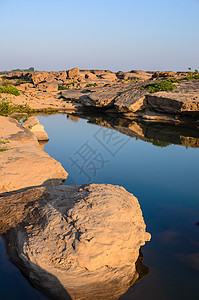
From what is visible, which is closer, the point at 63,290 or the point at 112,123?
the point at 63,290

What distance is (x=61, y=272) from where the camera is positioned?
198 inches

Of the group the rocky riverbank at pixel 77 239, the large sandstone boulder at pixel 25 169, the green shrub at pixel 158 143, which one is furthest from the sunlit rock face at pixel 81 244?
the green shrub at pixel 158 143

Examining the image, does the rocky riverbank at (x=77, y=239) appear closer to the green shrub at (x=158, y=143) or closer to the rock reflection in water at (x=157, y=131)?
the green shrub at (x=158, y=143)

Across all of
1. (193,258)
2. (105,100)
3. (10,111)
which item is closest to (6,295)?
(193,258)

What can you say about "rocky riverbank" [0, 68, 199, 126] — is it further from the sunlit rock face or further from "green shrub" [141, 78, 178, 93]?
the sunlit rock face

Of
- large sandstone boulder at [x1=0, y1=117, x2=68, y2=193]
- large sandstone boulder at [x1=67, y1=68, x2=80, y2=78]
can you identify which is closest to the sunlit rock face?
large sandstone boulder at [x1=0, y1=117, x2=68, y2=193]

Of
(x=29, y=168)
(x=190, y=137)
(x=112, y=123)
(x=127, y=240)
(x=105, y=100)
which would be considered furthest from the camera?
(x=105, y=100)

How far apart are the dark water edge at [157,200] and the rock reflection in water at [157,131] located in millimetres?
215

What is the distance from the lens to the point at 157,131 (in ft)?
67.8

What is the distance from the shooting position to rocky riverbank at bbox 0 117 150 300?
198 inches

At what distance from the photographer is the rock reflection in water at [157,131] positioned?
57.3 feet

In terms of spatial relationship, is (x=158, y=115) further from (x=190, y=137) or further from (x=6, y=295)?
(x=6, y=295)

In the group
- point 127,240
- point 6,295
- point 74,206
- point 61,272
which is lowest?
point 6,295

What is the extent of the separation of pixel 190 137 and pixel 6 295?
16.2 m
